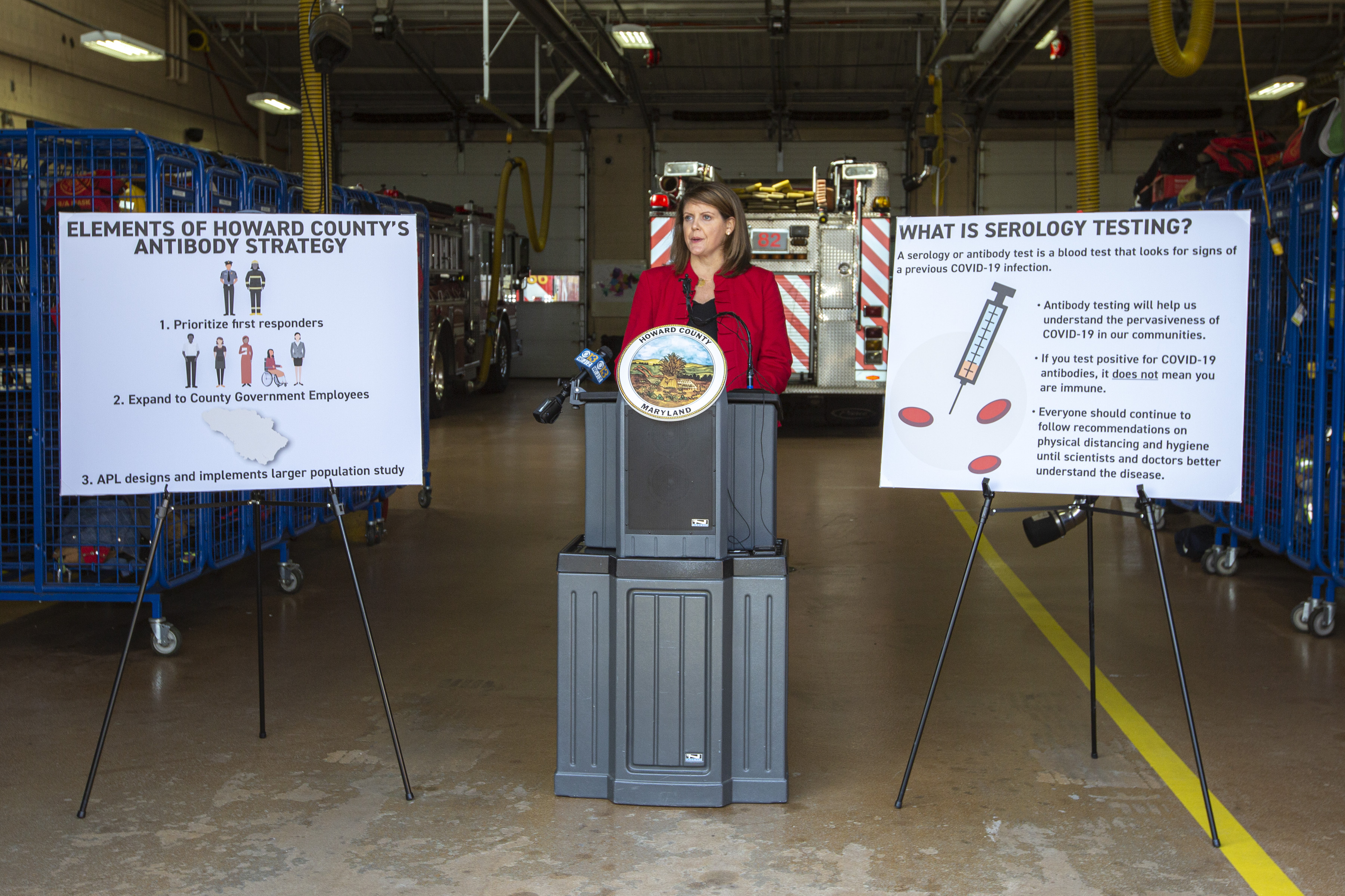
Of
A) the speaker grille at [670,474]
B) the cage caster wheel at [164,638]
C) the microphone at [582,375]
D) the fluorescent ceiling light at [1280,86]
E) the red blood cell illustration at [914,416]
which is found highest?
the fluorescent ceiling light at [1280,86]

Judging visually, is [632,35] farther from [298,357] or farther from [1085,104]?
[298,357]

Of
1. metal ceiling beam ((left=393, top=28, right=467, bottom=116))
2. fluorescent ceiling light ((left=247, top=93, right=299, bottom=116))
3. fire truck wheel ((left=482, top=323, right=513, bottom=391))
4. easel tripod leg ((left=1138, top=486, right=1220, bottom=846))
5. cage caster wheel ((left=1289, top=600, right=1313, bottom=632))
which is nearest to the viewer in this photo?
easel tripod leg ((left=1138, top=486, right=1220, bottom=846))

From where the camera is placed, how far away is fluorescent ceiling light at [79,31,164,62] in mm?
13422

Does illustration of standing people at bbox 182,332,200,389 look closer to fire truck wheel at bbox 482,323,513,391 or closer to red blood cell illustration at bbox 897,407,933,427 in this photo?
red blood cell illustration at bbox 897,407,933,427

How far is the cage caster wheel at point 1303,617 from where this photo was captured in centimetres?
563

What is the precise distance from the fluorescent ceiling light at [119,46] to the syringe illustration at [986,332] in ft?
41.0

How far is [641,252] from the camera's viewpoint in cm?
2286

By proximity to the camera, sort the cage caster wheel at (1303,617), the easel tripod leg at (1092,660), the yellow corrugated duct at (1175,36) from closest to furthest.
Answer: the easel tripod leg at (1092,660)
the cage caster wheel at (1303,617)
the yellow corrugated duct at (1175,36)

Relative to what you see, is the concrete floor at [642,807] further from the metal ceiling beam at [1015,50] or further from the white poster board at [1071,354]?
the metal ceiling beam at [1015,50]

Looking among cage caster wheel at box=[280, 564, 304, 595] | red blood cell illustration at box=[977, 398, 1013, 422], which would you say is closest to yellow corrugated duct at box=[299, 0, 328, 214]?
cage caster wheel at box=[280, 564, 304, 595]

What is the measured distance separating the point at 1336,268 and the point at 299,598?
209 inches

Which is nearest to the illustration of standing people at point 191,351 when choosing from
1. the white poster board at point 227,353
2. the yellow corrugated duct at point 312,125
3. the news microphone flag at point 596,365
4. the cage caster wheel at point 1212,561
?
the white poster board at point 227,353

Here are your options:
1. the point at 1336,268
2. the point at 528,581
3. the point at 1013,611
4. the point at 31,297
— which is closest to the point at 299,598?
the point at 528,581

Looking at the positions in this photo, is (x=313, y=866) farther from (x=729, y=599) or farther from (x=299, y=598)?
(x=299, y=598)
